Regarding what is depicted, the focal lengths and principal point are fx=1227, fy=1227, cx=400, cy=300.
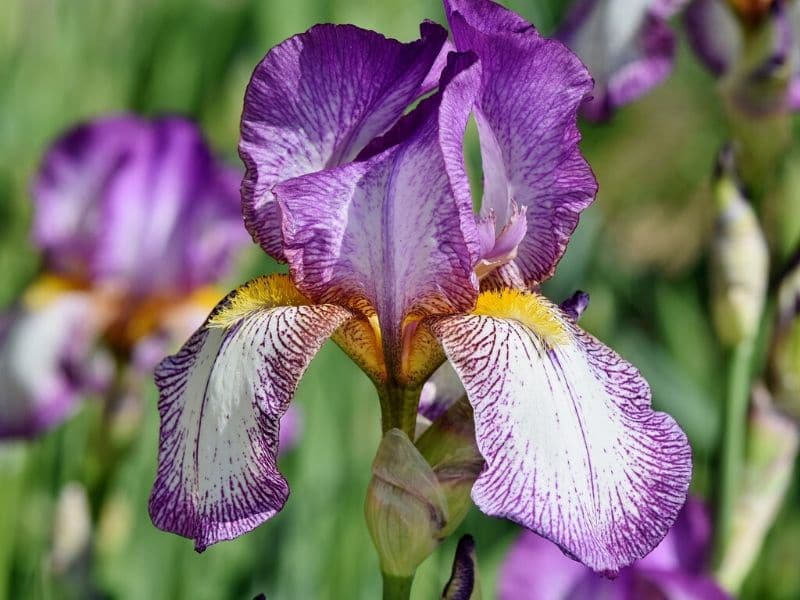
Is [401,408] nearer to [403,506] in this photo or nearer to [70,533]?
[403,506]

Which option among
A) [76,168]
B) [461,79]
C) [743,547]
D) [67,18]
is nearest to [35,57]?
[67,18]

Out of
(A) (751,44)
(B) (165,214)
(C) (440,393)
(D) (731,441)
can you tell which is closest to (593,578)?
(D) (731,441)

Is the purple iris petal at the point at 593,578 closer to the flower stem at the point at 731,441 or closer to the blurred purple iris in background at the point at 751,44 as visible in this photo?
the flower stem at the point at 731,441

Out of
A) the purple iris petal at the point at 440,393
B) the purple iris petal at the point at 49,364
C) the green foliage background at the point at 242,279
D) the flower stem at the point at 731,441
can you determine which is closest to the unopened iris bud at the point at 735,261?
the flower stem at the point at 731,441

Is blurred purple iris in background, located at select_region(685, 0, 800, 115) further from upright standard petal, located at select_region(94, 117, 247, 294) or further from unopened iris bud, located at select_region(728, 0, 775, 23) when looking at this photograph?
upright standard petal, located at select_region(94, 117, 247, 294)

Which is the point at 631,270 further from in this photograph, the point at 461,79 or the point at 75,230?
the point at 461,79

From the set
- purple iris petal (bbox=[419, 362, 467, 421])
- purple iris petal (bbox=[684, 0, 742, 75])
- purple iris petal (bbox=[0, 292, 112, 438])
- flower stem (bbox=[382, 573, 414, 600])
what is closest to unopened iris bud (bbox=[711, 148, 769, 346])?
purple iris petal (bbox=[684, 0, 742, 75])
